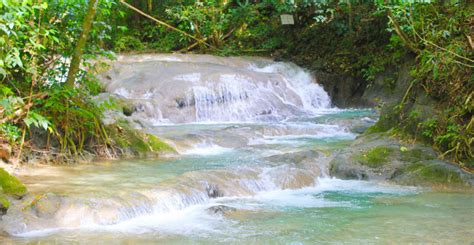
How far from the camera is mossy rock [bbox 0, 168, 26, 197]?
545cm

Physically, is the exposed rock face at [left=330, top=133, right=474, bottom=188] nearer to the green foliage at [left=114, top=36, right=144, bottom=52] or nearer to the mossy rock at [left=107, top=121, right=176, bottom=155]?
the mossy rock at [left=107, top=121, right=176, bottom=155]

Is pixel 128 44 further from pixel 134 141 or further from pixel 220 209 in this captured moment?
pixel 220 209

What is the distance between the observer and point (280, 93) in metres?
15.3

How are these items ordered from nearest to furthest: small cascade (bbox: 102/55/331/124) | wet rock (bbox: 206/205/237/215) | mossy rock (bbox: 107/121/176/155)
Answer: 1. wet rock (bbox: 206/205/237/215)
2. mossy rock (bbox: 107/121/176/155)
3. small cascade (bbox: 102/55/331/124)

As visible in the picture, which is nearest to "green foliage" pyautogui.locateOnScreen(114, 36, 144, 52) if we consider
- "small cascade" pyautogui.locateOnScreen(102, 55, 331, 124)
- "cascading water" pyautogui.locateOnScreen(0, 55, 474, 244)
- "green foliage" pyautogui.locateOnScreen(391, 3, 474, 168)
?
"small cascade" pyautogui.locateOnScreen(102, 55, 331, 124)

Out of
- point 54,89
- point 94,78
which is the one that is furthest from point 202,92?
point 54,89

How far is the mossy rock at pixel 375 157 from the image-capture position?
7.80 meters

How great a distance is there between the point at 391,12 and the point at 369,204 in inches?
133

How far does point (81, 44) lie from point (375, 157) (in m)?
3.86

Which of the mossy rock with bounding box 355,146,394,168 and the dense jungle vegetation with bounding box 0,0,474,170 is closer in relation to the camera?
the dense jungle vegetation with bounding box 0,0,474,170

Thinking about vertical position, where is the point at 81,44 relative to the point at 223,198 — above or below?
above

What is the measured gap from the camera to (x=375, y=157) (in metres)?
7.90

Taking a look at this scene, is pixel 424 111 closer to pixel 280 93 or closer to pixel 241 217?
pixel 241 217

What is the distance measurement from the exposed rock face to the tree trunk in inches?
132
